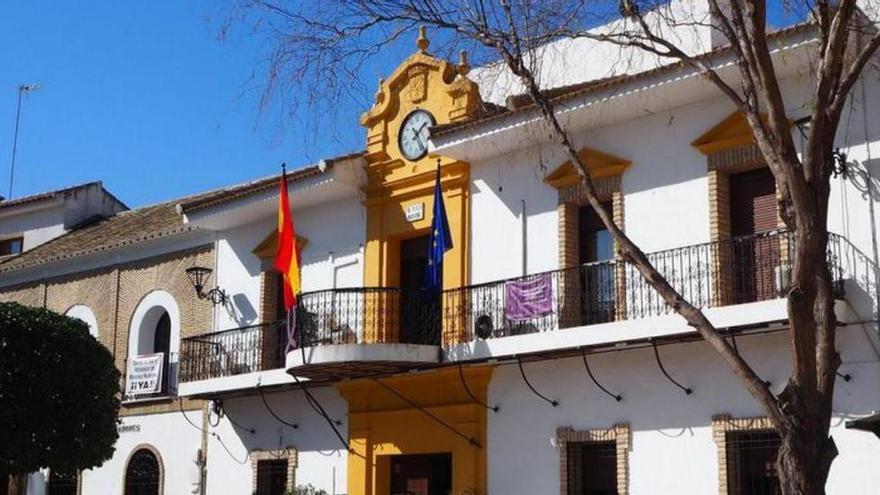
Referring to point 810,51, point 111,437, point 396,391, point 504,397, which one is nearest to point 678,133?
point 810,51

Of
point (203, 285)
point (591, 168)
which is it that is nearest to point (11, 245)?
point (203, 285)

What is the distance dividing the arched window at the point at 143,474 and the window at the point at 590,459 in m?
9.24

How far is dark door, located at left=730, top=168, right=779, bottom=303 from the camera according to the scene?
46.2ft

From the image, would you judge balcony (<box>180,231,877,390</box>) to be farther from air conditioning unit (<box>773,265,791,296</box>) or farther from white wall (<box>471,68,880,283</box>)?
white wall (<box>471,68,880,283</box>)

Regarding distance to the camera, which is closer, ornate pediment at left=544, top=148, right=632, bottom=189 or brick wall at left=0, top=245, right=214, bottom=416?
ornate pediment at left=544, top=148, right=632, bottom=189

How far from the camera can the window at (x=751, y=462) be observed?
45.8ft

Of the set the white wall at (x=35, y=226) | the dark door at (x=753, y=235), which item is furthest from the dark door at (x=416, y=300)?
the white wall at (x=35, y=226)

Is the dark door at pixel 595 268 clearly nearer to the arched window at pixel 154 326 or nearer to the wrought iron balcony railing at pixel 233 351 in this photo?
the wrought iron balcony railing at pixel 233 351

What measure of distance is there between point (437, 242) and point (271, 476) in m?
5.79

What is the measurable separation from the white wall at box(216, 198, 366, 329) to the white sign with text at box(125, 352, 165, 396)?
167 centimetres

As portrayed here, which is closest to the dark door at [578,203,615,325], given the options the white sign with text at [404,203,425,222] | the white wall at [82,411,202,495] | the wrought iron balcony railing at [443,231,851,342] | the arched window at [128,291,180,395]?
the wrought iron balcony railing at [443,231,851,342]

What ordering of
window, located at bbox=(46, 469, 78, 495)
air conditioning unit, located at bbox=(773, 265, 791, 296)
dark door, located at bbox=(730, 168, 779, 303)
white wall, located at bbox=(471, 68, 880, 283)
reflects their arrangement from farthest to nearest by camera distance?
window, located at bbox=(46, 469, 78, 495) → dark door, located at bbox=(730, 168, 779, 303) → white wall, located at bbox=(471, 68, 880, 283) → air conditioning unit, located at bbox=(773, 265, 791, 296)

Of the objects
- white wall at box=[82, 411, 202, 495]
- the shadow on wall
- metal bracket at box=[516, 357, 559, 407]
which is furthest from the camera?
white wall at box=[82, 411, 202, 495]

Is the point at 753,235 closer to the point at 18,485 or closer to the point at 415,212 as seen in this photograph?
the point at 415,212
